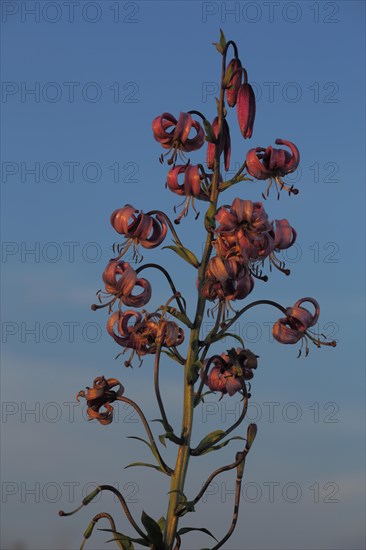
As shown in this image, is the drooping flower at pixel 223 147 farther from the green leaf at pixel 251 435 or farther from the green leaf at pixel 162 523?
the green leaf at pixel 162 523

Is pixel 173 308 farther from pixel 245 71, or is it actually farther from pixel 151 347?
pixel 245 71

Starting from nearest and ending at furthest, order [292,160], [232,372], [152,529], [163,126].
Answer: [152,529]
[232,372]
[292,160]
[163,126]

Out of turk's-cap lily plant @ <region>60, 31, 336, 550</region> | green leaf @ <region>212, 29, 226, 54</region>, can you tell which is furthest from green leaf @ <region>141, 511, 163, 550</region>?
green leaf @ <region>212, 29, 226, 54</region>

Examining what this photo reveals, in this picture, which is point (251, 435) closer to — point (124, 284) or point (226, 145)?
point (124, 284)

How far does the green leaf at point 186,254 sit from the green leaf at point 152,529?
104 centimetres

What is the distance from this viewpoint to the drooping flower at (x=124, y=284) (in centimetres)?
401

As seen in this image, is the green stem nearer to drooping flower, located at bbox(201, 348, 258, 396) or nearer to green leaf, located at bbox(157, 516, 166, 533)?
green leaf, located at bbox(157, 516, 166, 533)

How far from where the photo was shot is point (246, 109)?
418 centimetres

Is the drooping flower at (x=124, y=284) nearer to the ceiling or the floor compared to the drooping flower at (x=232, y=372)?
nearer to the ceiling

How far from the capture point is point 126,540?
12.6 feet

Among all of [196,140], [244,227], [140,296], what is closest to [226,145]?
[196,140]

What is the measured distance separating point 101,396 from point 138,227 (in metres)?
0.73

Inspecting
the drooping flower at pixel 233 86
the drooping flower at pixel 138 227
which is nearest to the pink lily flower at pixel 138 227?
the drooping flower at pixel 138 227

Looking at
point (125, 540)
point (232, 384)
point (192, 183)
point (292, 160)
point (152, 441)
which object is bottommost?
point (125, 540)
